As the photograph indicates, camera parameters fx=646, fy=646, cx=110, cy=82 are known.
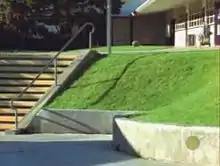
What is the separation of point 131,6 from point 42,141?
4248 cm

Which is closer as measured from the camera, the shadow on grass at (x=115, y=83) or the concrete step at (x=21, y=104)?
the shadow on grass at (x=115, y=83)

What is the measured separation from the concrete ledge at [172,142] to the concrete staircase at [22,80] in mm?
5267

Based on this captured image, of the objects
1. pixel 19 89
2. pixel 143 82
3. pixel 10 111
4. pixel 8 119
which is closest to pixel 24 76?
pixel 19 89

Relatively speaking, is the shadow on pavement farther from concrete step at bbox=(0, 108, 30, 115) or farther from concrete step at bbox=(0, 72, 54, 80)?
concrete step at bbox=(0, 72, 54, 80)

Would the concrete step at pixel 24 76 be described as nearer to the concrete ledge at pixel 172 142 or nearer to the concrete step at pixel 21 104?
the concrete step at pixel 21 104

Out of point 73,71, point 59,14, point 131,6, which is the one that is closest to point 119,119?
point 73,71

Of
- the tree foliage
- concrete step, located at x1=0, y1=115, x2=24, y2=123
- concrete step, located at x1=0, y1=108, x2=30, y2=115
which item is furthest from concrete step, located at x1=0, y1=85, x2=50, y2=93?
the tree foliage

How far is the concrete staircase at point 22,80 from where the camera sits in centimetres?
1583

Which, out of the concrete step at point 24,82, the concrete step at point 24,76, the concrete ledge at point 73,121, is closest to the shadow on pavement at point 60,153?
the concrete ledge at point 73,121

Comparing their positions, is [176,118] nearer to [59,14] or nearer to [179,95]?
[179,95]

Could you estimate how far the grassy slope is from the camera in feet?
45.9

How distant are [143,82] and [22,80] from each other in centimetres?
388

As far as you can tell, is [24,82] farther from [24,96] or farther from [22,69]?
[22,69]

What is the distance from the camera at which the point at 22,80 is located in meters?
17.2
